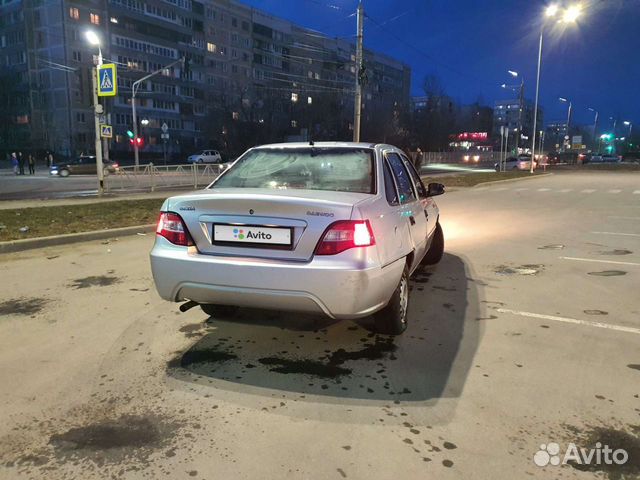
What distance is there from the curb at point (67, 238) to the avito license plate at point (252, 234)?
5.97 meters

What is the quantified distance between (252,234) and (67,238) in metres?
6.58

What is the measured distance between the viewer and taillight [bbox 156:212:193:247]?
393 cm

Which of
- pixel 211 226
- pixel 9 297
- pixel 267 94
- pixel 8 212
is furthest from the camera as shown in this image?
pixel 267 94

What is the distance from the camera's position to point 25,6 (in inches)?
2650

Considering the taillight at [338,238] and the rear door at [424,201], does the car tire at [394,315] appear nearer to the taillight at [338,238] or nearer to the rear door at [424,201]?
the taillight at [338,238]

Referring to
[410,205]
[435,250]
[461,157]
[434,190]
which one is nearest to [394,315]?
[410,205]

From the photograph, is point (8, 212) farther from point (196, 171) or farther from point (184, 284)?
point (196, 171)

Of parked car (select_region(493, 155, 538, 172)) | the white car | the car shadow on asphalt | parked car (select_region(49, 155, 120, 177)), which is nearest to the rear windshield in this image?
the car shadow on asphalt

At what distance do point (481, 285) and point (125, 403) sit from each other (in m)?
4.50

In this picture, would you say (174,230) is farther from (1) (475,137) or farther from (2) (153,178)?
(1) (475,137)

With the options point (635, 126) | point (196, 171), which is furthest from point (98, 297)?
point (635, 126)

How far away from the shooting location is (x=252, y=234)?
147 inches

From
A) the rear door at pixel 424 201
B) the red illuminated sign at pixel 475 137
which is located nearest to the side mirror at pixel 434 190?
the rear door at pixel 424 201

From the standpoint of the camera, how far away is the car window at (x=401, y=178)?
4902mm
